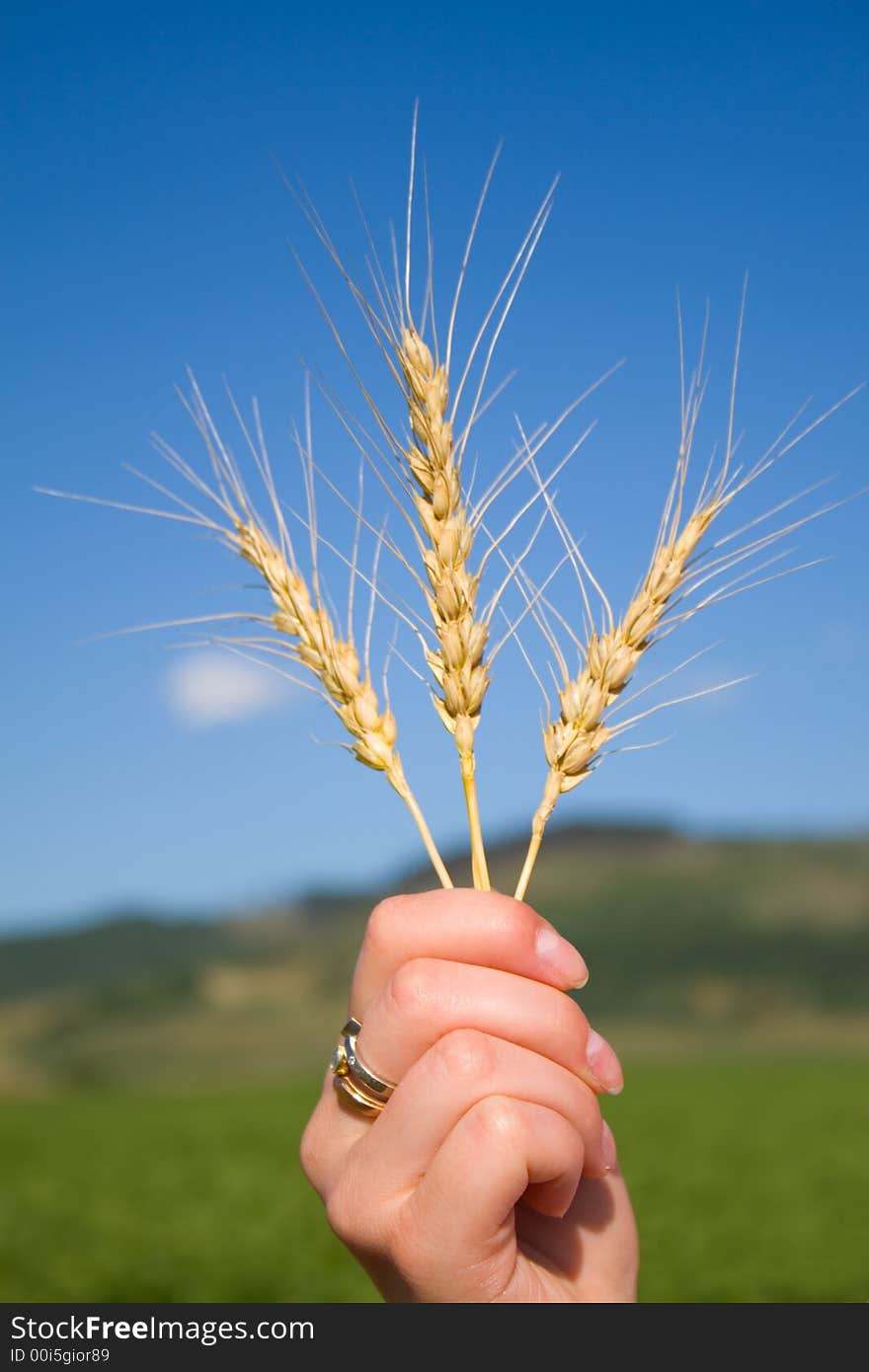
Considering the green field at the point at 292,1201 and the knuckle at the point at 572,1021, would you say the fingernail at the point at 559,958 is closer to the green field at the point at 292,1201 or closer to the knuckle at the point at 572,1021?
the knuckle at the point at 572,1021

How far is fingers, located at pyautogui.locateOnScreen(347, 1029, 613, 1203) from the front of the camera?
1536mm

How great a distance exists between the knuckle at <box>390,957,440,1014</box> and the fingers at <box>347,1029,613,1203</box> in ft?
0.21

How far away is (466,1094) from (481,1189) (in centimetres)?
13

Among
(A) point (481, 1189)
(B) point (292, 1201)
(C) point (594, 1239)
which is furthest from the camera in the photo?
(B) point (292, 1201)

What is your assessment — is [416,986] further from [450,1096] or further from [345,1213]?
[345,1213]

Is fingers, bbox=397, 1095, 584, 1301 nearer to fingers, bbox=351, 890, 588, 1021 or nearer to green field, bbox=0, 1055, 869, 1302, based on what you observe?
fingers, bbox=351, 890, 588, 1021

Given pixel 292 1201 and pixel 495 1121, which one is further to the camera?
pixel 292 1201

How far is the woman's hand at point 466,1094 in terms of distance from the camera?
5.02 feet

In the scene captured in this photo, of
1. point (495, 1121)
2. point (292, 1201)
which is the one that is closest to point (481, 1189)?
point (495, 1121)

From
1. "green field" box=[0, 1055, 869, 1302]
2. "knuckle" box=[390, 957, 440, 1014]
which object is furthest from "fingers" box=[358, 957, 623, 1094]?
"green field" box=[0, 1055, 869, 1302]

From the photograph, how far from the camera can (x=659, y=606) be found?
1.71 metres

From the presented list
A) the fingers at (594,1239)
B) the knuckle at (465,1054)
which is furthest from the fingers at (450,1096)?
the fingers at (594,1239)

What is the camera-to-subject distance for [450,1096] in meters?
1.53
